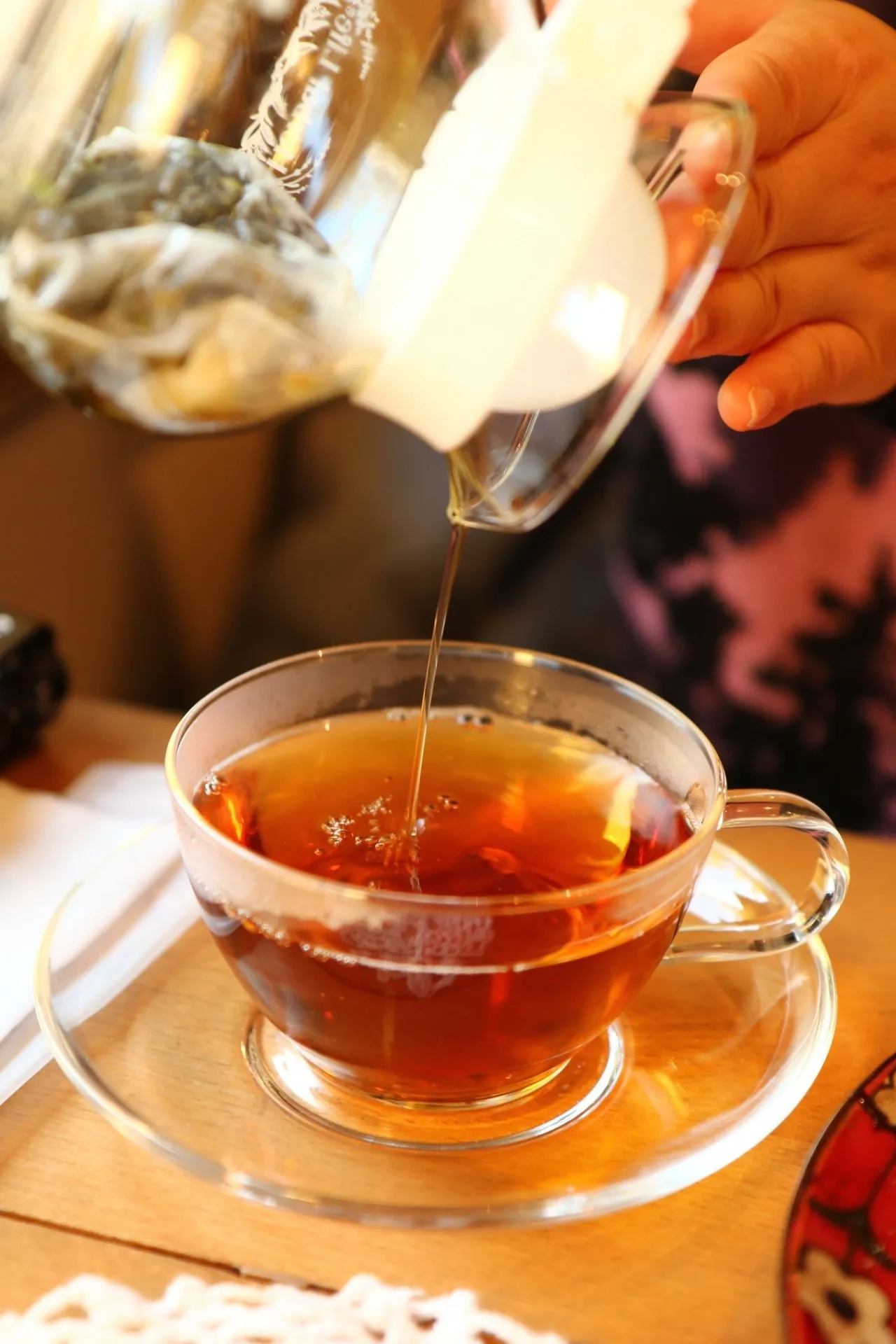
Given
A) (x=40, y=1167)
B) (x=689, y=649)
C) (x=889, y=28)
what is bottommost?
(x=689, y=649)

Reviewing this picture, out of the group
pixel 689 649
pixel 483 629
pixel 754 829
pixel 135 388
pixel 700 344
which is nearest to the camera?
pixel 135 388

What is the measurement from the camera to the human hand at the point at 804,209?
584mm

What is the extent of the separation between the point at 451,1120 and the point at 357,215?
1.05 ft

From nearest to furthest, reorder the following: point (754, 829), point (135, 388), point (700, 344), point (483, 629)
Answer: point (135, 388)
point (700, 344)
point (754, 829)
point (483, 629)

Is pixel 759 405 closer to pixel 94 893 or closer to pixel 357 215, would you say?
pixel 357 215

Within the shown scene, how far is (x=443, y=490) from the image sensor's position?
1.57 m

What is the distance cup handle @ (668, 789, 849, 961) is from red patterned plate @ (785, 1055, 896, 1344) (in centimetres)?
7

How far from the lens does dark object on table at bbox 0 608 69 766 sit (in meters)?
0.75

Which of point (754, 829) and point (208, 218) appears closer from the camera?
point (208, 218)

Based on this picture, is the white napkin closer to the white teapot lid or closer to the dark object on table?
the dark object on table

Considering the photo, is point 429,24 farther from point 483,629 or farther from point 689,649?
point 483,629

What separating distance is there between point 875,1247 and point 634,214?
1.08 feet

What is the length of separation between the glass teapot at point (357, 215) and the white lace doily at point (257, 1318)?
0.26 m

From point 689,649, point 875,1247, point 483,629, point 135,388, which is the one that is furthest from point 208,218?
point 483,629
